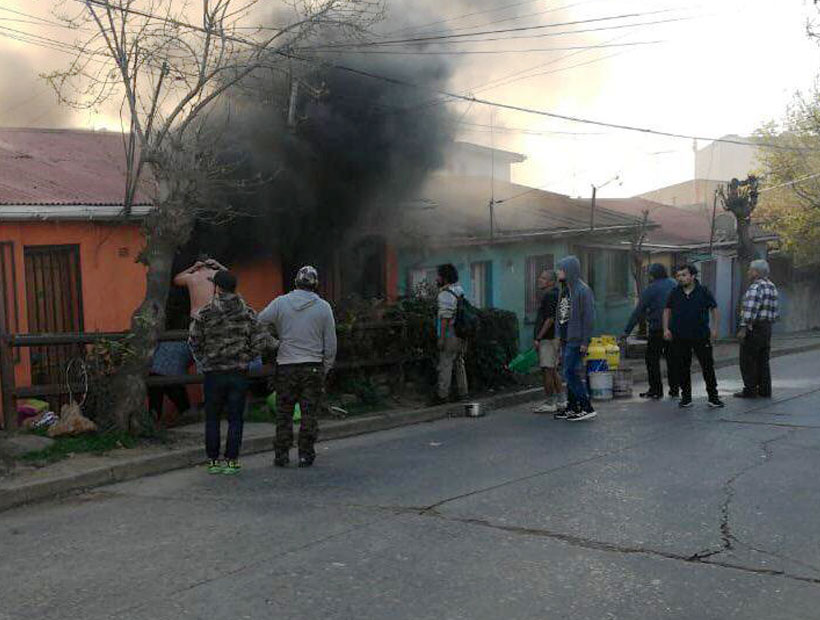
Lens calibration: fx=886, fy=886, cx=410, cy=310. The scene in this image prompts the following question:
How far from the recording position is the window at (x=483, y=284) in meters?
16.8

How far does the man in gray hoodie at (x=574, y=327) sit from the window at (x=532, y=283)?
853cm

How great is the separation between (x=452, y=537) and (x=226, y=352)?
8.77 feet

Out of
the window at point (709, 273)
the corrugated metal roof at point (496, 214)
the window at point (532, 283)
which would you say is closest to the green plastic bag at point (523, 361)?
the corrugated metal roof at point (496, 214)

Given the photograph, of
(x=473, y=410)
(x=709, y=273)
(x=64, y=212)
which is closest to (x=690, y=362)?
(x=473, y=410)

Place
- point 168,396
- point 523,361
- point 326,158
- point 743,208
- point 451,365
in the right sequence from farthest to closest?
point 743,208, point 326,158, point 523,361, point 451,365, point 168,396

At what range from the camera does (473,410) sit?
33.9ft

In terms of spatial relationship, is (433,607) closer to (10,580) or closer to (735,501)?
(10,580)

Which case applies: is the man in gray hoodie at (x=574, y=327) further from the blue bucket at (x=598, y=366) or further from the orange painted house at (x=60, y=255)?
the orange painted house at (x=60, y=255)

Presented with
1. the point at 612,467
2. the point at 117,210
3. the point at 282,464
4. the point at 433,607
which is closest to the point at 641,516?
the point at 612,467

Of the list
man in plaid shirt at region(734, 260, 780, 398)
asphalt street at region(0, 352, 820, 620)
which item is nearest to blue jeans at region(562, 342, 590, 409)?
asphalt street at region(0, 352, 820, 620)

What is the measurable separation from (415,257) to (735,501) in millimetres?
8988

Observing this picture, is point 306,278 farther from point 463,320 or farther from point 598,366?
point 598,366

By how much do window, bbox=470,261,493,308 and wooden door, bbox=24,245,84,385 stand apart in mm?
8431

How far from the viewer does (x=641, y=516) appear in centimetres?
552
